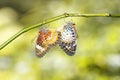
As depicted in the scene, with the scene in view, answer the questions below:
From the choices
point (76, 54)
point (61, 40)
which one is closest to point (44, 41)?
point (61, 40)

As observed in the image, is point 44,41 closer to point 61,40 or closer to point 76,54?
point 61,40

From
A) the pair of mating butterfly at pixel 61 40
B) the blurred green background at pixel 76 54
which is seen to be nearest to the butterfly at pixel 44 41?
the pair of mating butterfly at pixel 61 40

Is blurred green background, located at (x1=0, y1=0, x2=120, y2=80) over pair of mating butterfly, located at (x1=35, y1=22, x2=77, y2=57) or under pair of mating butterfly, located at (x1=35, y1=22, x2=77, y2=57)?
over

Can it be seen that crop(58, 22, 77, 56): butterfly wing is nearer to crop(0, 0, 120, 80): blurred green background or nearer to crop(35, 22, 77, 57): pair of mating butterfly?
crop(35, 22, 77, 57): pair of mating butterfly

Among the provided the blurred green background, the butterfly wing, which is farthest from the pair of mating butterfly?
the blurred green background

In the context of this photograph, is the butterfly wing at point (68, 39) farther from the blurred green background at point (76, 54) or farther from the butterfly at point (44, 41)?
the blurred green background at point (76, 54)

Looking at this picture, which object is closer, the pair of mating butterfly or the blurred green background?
the pair of mating butterfly

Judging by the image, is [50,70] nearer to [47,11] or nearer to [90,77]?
[90,77]
